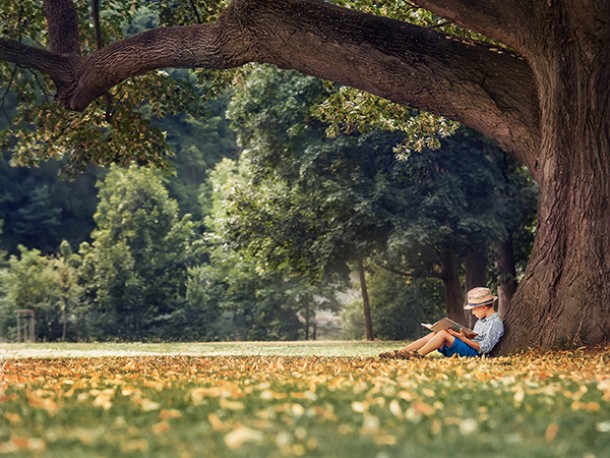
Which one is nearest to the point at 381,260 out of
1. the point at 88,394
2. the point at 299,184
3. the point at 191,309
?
the point at 299,184

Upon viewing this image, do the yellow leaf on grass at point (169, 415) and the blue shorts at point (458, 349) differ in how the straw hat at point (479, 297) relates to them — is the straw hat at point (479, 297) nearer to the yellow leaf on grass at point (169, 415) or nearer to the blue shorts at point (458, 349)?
the blue shorts at point (458, 349)

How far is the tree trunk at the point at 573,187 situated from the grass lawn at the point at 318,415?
3.11m

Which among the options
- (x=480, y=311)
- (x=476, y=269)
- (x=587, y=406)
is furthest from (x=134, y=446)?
(x=476, y=269)


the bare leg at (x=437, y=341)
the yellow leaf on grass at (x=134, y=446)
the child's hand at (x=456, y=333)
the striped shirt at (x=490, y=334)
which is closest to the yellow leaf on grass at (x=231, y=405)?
the yellow leaf on grass at (x=134, y=446)

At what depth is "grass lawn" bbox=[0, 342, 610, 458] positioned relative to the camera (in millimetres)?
4348

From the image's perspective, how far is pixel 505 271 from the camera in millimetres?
28797

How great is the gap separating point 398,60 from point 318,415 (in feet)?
25.5

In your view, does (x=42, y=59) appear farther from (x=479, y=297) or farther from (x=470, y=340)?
(x=470, y=340)

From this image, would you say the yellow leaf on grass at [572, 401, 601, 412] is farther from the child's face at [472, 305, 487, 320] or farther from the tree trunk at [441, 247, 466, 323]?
the tree trunk at [441, 247, 466, 323]

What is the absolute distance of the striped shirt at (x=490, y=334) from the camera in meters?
11.4

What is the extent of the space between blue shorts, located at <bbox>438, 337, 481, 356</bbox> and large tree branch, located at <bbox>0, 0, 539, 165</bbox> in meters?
2.83

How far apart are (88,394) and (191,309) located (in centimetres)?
3739

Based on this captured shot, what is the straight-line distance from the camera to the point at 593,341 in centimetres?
1084

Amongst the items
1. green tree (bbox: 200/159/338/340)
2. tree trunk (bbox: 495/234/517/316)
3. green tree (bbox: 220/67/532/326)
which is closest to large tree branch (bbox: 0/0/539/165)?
green tree (bbox: 220/67/532/326)
